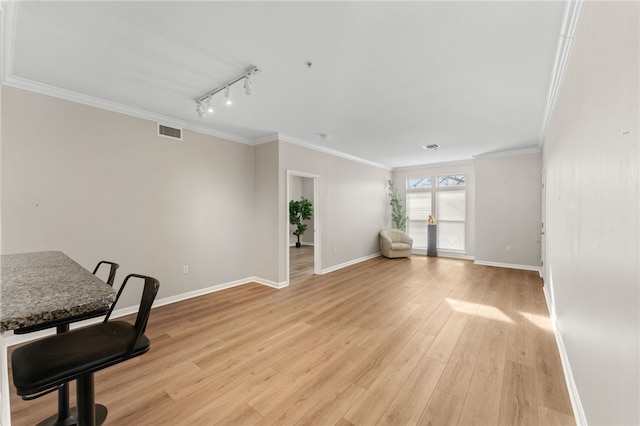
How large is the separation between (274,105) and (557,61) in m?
2.86

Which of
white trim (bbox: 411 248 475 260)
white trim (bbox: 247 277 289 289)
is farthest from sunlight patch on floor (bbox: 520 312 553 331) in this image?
white trim (bbox: 411 248 475 260)

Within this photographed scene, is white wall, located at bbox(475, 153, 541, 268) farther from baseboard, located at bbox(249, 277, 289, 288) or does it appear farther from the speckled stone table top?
the speckled stone table top

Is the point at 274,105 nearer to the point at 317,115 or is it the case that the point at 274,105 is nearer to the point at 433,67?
the point at 317,115

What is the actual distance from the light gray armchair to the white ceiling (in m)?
3.76

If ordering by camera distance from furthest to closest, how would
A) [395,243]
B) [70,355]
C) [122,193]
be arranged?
[395,243]
[122,193]
[70,355]

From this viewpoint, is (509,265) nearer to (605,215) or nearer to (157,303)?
(605,215)

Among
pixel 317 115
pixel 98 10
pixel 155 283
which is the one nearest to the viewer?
pixel 155 283

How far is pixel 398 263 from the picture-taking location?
251 inches

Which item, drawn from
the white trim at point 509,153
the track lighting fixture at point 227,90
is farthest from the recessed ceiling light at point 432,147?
the track lighting fixture at point 227,90

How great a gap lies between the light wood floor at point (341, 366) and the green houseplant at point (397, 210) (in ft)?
13.1

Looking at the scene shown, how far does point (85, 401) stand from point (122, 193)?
2.85 meters

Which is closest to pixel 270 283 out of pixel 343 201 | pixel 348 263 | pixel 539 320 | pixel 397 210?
pixel 348 263

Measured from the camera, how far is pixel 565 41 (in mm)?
1983

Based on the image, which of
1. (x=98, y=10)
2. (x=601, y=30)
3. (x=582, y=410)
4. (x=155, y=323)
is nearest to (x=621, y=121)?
(x=601, y=30)
